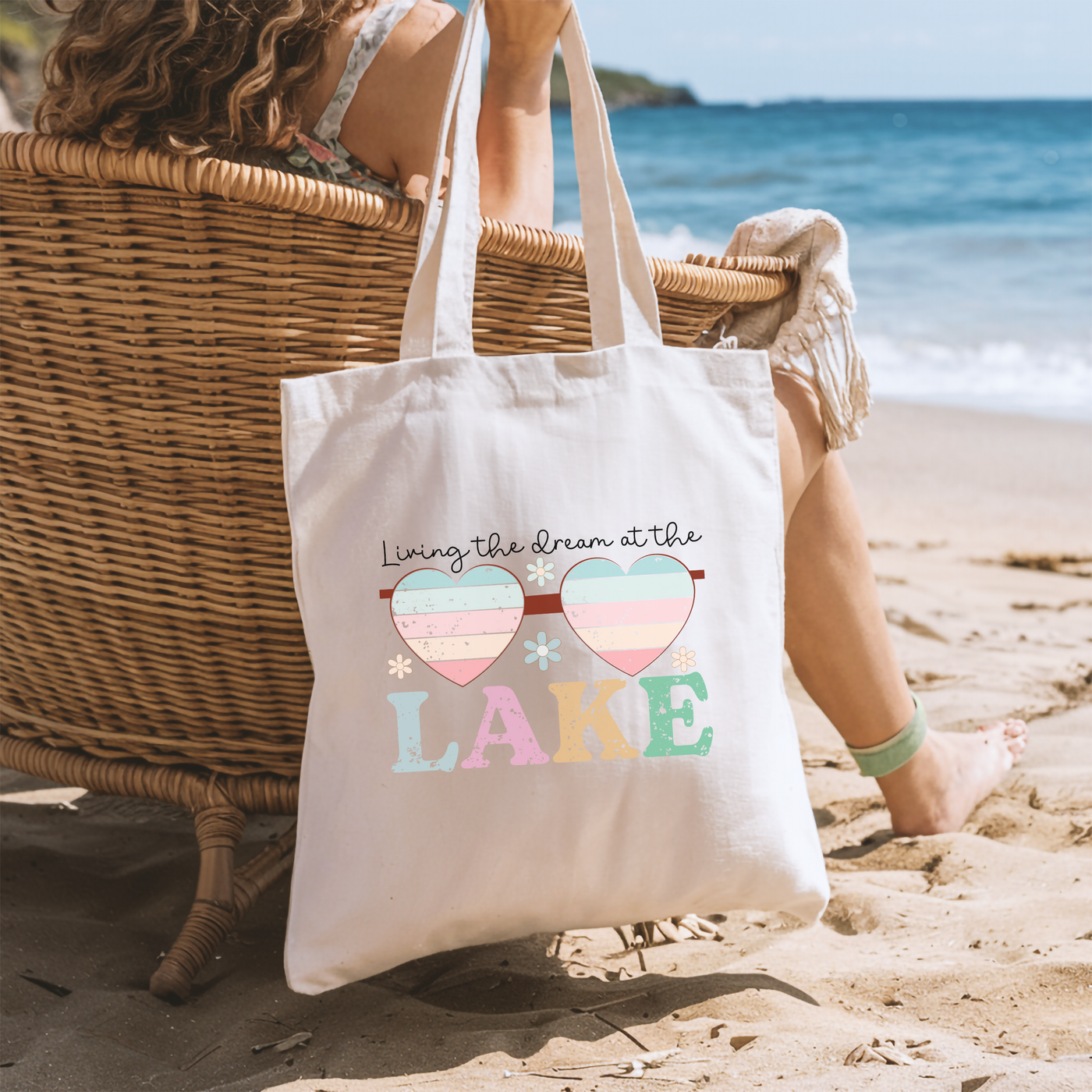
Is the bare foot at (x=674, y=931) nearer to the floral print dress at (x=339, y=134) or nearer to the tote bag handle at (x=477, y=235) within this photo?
the tote bag handle at (x=477, y=235)

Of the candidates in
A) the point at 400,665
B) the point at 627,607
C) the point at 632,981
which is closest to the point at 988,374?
the point at 632,981

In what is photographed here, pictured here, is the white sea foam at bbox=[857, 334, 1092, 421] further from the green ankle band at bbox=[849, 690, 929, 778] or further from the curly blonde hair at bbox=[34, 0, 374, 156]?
the curly blonde hair at bbox=[34, 0, 374, 156]

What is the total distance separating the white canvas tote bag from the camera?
1021 mm

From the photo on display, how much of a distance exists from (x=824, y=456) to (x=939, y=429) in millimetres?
3797

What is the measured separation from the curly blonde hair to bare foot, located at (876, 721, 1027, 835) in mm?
1253

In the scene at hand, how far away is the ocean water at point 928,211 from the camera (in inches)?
256

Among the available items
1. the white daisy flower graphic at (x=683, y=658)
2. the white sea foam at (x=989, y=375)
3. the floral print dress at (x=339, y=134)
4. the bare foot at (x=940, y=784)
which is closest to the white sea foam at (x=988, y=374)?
the white sea foam at (x=989, y=375)

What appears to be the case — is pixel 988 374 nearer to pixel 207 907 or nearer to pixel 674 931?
pixel 674 931

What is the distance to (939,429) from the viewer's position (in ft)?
16.1

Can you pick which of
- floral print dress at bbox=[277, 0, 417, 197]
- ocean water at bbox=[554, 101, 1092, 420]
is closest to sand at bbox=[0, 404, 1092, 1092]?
floral print dress at bbox=[277, 0, 417, 197]

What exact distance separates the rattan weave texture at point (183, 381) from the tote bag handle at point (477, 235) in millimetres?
69

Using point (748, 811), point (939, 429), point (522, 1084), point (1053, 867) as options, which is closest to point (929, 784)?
point (1053, 867)

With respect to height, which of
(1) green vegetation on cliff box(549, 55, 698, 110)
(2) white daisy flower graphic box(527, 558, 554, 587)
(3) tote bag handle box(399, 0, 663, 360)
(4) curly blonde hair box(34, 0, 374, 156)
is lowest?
(2) white daisy flower graphic box(527, 558, 554, 587)

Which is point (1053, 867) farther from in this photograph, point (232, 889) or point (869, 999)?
point (232, 889)
